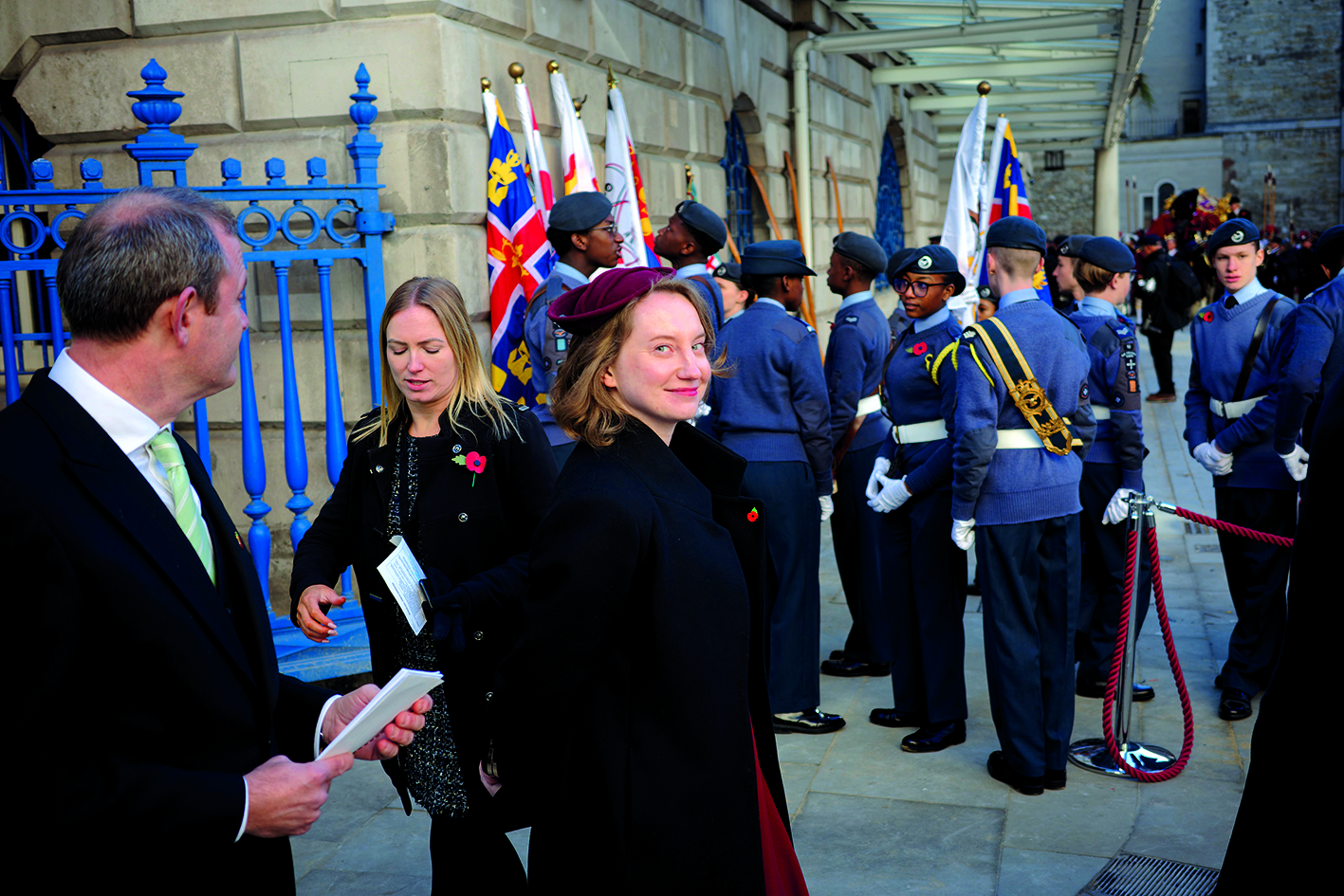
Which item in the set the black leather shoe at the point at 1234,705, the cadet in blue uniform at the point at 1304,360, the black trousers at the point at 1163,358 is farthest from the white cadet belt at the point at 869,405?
the black trousers at the point at 1163,358

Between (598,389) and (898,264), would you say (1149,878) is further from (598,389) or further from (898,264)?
(898,264)

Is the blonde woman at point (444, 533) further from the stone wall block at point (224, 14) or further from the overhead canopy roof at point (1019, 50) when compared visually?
the overhead canopy roof at point (1019, 50)

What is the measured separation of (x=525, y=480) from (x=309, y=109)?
328 centimetres

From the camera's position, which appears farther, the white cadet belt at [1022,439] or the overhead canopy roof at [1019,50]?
the overhead canopy roof at [1019,50]

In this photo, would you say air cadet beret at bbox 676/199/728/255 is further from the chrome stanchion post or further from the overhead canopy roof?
the overhead canopy roof

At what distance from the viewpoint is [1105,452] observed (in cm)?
A: 483

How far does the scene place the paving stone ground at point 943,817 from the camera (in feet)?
11.0

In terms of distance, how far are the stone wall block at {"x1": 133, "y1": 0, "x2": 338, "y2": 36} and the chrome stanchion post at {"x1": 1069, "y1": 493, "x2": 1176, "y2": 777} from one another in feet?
13.3

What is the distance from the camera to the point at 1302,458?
4578 mm

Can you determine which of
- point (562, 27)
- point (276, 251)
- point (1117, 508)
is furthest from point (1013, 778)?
point (562, 27)

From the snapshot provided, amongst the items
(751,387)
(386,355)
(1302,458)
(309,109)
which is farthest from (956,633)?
(309,109)

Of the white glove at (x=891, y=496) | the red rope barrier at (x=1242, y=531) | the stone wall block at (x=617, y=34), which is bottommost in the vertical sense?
the red rope barrier at (x=1242, y=531)

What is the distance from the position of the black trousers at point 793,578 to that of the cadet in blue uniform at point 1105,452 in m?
1.17

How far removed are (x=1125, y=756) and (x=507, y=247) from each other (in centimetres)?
341
